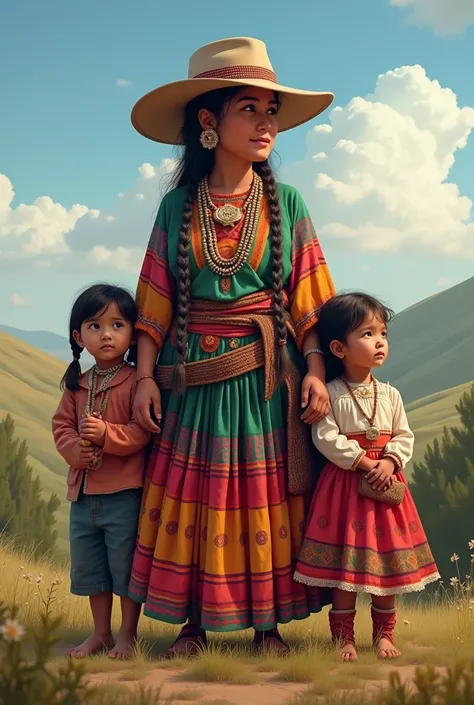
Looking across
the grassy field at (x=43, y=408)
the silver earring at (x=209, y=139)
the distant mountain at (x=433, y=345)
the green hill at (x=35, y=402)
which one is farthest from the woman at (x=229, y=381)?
the distant mountain at (x=433, y=345)

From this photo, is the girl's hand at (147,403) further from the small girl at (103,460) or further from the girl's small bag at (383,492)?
the girl's small bag at (383,492)

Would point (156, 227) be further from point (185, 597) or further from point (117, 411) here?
point (185, 597)

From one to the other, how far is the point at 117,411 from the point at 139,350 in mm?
324

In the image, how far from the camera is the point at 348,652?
439 centimetres

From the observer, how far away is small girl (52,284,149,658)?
4.64m

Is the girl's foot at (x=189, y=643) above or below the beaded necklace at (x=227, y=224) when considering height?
below

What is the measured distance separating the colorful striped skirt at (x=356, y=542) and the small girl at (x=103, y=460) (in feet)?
2.95

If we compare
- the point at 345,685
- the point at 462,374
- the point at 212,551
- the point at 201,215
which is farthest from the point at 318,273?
the point at 462,374

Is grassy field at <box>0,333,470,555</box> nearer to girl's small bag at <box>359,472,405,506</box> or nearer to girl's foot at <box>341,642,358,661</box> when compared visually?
girl's foot at <box>341,642,358,661</box>

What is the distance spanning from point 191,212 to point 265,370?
2.91 ft

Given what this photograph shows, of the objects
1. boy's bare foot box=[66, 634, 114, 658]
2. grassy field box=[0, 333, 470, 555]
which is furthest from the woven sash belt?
grassy field box=[0, 333, 470, 555]

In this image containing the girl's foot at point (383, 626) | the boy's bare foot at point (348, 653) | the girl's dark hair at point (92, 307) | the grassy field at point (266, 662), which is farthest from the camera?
the girl's dark hair at point (92, 307)

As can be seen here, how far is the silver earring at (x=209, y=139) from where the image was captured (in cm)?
468

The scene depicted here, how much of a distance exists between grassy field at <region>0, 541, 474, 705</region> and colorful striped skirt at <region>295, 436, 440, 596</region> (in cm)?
35
